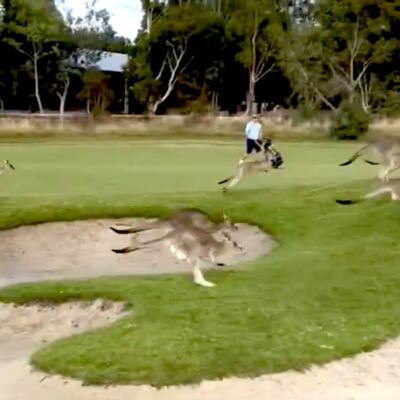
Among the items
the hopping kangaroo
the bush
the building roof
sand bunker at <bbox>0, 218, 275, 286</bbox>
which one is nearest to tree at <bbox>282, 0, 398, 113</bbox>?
the bush

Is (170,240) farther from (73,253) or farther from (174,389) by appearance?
(73,253)

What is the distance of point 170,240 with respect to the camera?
13000 mm

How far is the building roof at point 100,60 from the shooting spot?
87.6 m

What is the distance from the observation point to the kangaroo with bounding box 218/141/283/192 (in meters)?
25.3

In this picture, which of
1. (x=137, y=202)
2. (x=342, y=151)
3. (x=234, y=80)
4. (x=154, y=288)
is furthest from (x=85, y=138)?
(x=154, y=288)

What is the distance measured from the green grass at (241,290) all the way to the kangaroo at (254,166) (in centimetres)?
38

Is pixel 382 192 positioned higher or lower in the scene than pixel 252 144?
higher

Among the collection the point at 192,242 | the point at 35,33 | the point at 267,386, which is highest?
the point at 192,242

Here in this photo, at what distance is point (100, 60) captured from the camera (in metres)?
90.2

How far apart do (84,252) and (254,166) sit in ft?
35.8

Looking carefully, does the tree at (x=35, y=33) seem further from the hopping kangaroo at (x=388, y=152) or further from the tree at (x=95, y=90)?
the hopping kangaroo at (x=388, y=152)

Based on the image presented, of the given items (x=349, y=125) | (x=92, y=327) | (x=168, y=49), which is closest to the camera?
(x=92, y=327)

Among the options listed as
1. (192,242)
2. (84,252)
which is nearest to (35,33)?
(84,252)

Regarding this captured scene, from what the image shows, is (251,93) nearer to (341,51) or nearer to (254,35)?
(254,35)
